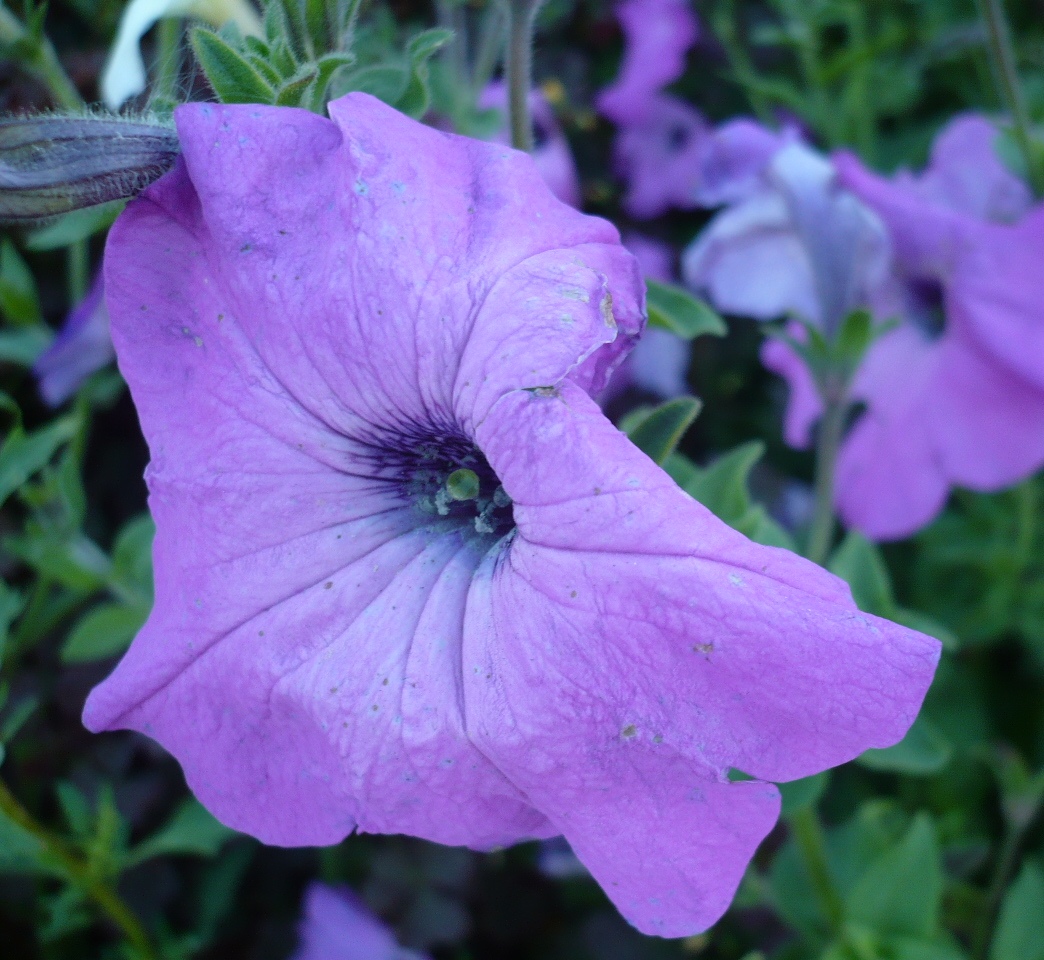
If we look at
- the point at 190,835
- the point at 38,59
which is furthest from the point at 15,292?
the point at 190,835

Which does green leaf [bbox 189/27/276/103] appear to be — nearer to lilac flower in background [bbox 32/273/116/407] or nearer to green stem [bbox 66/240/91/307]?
lilac flower in background [bbox 32/273/116/407]

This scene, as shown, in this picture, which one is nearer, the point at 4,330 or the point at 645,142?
the point at 4,330

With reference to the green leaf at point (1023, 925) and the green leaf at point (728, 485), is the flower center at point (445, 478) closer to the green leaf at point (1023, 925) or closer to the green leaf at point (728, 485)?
the green leaf at point (728, 485)

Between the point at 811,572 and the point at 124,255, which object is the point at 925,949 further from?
the point at 124,255

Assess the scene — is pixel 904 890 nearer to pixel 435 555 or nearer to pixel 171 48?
pixel 435 555

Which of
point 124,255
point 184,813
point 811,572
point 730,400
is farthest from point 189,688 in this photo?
point 730,400

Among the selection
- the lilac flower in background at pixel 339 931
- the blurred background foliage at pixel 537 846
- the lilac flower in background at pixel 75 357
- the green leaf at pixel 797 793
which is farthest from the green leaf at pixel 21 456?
the green leaf at pixel 797 793
